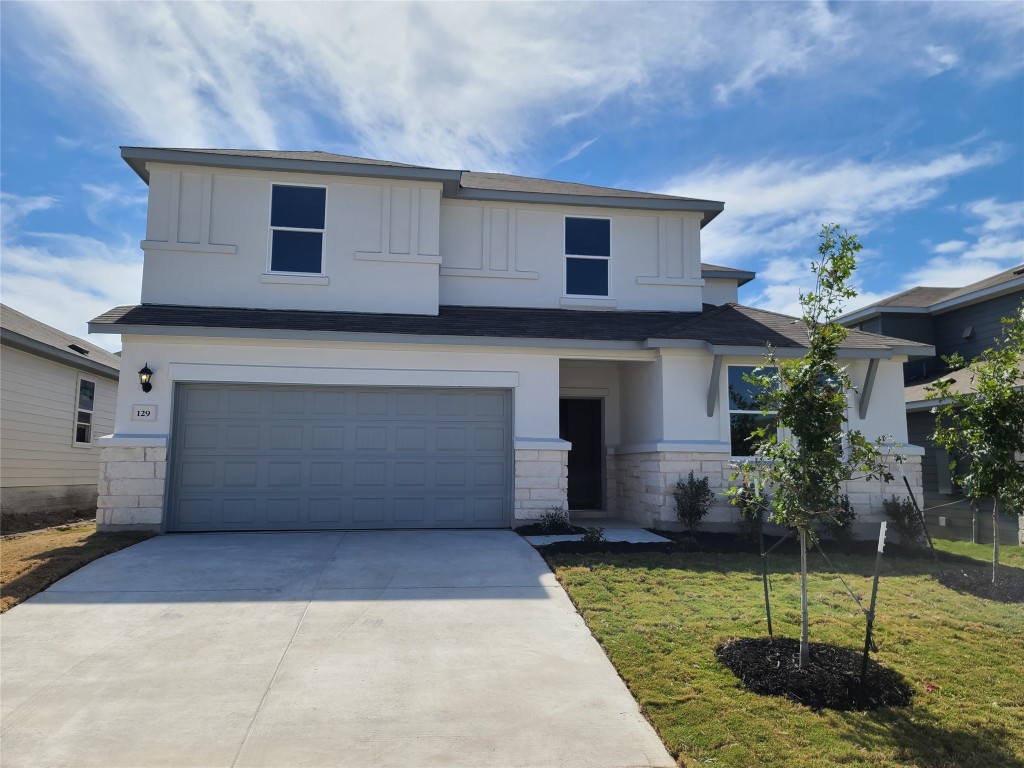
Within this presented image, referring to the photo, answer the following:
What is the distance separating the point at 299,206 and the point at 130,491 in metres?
5.44

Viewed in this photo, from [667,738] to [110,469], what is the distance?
371 inches

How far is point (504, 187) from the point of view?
14164 mm

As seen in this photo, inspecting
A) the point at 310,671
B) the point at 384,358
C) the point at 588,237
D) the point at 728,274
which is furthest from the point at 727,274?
the point at 310,671

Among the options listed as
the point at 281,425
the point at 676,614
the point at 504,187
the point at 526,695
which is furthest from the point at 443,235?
the point at 526,695

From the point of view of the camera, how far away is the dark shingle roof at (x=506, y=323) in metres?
11.2

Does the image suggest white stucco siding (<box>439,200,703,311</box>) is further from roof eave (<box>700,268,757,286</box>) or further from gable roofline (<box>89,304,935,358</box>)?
roof eave (<box>700,268,757,286</box>)

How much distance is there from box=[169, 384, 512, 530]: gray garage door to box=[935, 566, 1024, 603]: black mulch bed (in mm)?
6087

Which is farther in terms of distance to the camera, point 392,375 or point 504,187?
point 504,187

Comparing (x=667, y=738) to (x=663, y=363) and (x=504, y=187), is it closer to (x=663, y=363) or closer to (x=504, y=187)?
(x=663, y=363)

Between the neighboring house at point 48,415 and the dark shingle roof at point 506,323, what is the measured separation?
4.09 meters

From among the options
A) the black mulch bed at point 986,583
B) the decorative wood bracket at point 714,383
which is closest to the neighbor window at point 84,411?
the decorative wood bracket at point 714,383

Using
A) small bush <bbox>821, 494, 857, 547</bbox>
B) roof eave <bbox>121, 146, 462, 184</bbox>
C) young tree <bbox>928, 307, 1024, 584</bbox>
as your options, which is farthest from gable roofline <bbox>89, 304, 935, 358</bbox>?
young tree <bbox>928, 307, 1024, 584</bbox>

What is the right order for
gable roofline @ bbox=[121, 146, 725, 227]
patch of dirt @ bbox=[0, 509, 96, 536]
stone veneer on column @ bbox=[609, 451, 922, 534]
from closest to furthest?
stone veneer on column @ bbox=[609, 451, 922, 534]
gable roofline @ bbox=[121, 146, 725, 227]
patch of dirt @ bbox=[0, 509, 96, 536]

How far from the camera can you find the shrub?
36.8 ft
